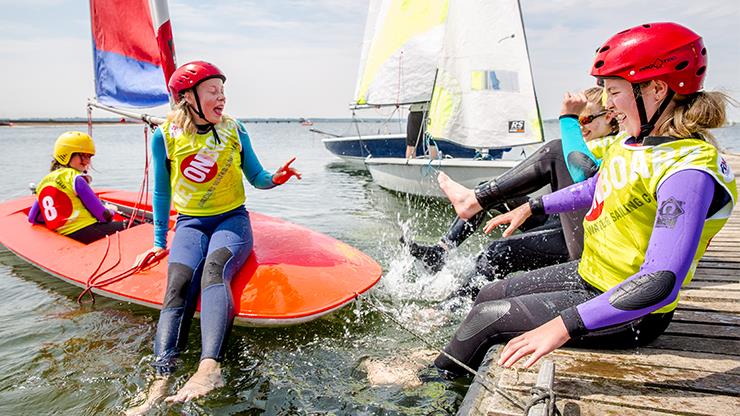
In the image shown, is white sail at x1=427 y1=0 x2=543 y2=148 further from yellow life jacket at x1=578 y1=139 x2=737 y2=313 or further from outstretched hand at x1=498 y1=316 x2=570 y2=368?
outstretched hand at x1=498 y1=316 x2=570 y2=368

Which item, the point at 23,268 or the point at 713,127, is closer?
the point at 713,127

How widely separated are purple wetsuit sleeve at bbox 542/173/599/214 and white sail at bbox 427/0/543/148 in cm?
735

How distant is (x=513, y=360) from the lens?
1.73m

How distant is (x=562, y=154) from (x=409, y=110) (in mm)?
A: 9494

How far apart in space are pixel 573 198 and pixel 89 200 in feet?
15.2

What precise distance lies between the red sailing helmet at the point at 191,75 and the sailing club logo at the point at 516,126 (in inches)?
296

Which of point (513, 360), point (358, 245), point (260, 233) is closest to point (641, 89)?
point (513, 360)

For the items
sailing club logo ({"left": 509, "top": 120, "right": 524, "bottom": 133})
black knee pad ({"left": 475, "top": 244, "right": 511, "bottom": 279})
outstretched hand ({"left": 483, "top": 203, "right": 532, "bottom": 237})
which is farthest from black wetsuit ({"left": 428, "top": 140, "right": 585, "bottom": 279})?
sailing club logo ({"left": 509, "top": 120, "right": 524, "bottom": 133})

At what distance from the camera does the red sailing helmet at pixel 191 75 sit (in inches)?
136

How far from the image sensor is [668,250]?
165cm

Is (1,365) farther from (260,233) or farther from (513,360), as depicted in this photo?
(513,360)

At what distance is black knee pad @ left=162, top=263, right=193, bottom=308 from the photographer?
315cm

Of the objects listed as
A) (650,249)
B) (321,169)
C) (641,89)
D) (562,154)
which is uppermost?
(641,89)

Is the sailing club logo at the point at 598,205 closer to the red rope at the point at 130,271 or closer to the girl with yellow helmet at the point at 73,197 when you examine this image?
the red rope at the point at 130,271
